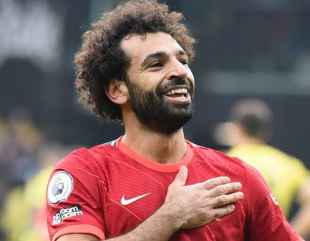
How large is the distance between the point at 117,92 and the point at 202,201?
730mm

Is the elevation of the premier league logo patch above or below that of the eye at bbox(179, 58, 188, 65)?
below

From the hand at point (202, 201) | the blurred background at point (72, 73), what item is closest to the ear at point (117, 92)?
the hand at point (202, 201)

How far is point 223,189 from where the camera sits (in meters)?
4.69

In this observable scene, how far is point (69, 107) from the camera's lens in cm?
1448

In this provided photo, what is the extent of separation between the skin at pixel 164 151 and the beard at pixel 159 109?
0.08 feet

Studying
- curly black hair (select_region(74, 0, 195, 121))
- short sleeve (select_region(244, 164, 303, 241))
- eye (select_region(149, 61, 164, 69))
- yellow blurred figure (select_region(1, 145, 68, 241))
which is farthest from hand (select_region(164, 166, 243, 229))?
yellow blurred figure (select_region(1, 145, 68, 241))

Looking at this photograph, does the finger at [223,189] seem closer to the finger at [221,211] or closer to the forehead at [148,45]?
the finger at [221,211]

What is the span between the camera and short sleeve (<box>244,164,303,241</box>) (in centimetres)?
489

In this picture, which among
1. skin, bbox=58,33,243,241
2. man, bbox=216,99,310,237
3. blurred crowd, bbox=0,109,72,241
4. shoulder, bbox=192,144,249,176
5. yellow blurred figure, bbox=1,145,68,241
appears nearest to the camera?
skin, bbox=58,33,243,241

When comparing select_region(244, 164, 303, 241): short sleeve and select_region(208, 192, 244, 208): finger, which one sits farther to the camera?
select_region(244, 164, 303, 241): short sleeve

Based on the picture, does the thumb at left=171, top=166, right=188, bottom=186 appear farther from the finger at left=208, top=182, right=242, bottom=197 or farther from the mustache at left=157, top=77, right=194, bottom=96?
the mustache at left=157, top=77, right=194, bottom=96

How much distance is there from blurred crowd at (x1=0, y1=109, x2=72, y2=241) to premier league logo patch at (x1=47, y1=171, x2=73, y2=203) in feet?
22.1

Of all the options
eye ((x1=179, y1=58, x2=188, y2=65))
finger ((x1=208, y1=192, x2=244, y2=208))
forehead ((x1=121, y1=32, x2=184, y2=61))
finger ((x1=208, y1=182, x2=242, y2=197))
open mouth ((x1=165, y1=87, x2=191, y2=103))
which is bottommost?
finger ((x1=208, y1=192, x2=244, y2=208))

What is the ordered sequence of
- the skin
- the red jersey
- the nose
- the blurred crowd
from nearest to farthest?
the skin → the red jersey → the nose → the blurred crowd
